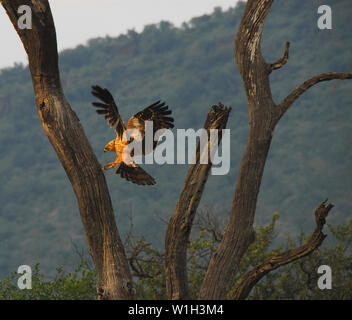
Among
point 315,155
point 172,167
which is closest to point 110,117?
point 172,167

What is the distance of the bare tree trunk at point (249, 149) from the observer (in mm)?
4766

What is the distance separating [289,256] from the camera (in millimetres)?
4586

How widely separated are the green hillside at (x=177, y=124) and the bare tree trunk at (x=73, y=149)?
20190 mm

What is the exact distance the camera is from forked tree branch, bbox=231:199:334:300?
4465 millimetres

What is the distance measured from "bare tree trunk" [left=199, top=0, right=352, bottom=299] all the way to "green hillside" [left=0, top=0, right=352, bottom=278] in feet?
64.5

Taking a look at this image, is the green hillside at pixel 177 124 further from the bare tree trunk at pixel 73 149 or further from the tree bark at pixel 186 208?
the bare tree trunk at pixel 73 149

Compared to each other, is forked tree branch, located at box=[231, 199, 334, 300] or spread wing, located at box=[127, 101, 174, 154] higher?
spread wing, located at box=[127, 101, 174, 154]

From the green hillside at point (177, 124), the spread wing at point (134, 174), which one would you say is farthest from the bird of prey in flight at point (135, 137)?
the green hillside at point (177, 124)

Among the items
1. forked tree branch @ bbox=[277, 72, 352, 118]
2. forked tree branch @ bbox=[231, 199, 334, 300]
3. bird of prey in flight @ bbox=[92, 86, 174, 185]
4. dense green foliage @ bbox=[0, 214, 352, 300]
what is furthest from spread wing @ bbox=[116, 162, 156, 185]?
dense green foliage @ bbox=[0, 214, 352, 300]

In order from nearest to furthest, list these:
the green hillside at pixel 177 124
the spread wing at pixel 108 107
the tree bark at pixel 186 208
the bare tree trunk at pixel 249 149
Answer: the spread wing at pixel 108 107 → the tree bark at pixel 186 208 → the bare tree trunk at pixel 249 149 → the green hillside at pixel 177 124

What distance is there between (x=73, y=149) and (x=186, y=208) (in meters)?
0.86

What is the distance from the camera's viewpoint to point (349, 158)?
34.6 metres

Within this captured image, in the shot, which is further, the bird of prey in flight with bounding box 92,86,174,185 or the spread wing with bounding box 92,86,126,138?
the bird of prey in flight with bounding box 92,86,174,185

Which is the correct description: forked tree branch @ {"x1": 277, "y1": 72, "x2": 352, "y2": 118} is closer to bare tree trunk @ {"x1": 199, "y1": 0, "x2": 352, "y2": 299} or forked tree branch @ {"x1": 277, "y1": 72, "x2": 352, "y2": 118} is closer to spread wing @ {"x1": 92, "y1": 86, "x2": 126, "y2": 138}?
bare tree trunk @ {"x1": 199, "y1": 0, "x2": 352, "y2": 299}
